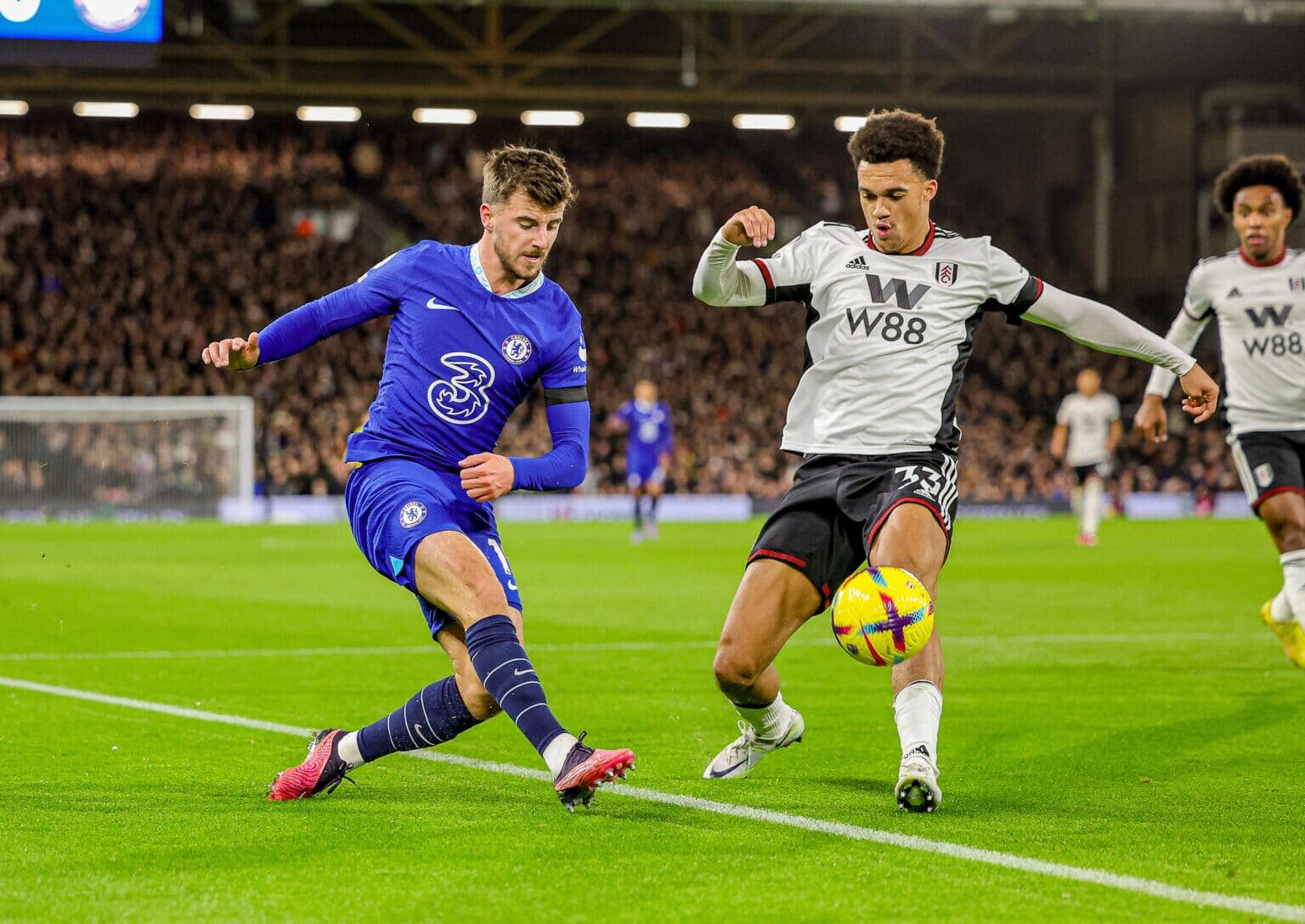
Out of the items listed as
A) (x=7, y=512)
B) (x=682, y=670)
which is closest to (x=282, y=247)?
(x=7, y=512)

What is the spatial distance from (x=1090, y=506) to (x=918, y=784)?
16877mm

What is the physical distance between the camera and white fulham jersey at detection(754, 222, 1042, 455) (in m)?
5.52

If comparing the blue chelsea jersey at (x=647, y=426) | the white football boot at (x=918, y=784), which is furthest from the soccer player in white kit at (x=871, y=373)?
the blue chelsea jersey at (x=647, y=426)

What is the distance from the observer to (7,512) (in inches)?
1085

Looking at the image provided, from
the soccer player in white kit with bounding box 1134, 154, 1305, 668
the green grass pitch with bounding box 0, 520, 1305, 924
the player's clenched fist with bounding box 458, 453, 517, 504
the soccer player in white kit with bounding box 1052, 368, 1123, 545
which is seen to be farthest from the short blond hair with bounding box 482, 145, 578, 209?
the soccer player in white kit with bounding box 1052, 368, 1123, 545

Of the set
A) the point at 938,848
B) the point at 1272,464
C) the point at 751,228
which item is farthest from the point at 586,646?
the point at 938,848

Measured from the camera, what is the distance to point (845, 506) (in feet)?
17.7

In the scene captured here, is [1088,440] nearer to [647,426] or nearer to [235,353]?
[647,426]

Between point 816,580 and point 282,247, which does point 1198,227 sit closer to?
point 282,247

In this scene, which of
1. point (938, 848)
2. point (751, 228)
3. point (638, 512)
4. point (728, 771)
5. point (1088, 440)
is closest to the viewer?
point (938, 848)

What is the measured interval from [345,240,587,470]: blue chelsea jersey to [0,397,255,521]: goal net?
77.4 feet

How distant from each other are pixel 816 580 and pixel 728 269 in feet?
3.58

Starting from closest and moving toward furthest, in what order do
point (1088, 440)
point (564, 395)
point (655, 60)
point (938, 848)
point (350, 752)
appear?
1. point (938, 848)
2. point (350, 752)
3. point (564, 395)
4. point (1088, 440)
5. point (655, 60)

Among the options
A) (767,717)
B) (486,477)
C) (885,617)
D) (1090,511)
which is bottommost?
(1090,511)
